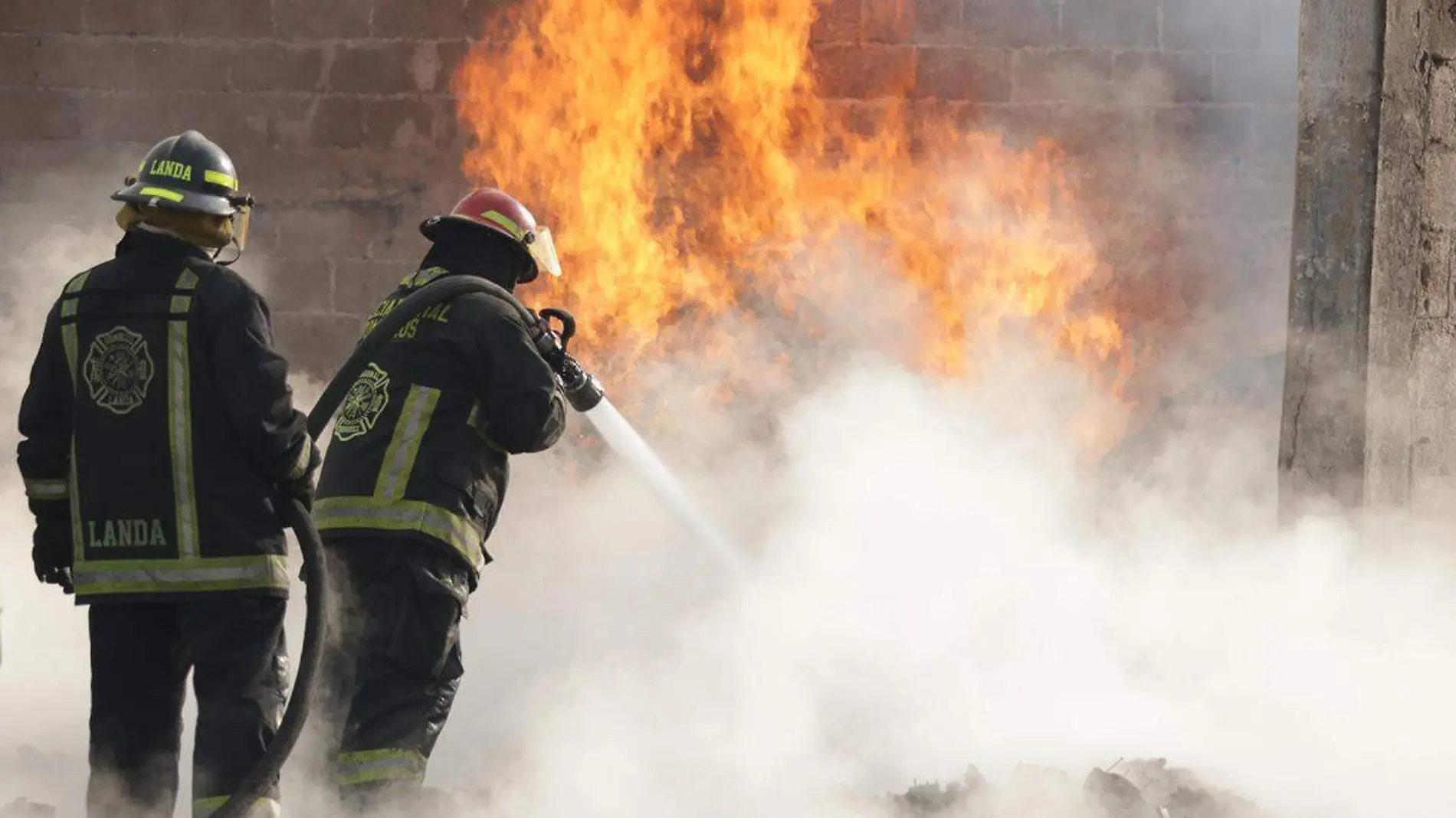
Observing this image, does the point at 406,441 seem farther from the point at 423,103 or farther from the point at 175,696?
the point at 423,103

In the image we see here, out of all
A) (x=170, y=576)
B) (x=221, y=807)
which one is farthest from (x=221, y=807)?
(x=170, y=576)

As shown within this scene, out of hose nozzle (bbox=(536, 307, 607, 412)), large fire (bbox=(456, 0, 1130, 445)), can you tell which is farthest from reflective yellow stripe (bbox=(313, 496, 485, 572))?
large fire (bbox=(456, 0, 1130, 445))

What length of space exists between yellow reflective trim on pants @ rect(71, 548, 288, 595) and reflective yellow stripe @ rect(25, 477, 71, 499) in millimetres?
287

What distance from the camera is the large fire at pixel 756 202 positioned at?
797cm

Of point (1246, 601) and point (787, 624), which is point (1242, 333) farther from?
point (787, 624)

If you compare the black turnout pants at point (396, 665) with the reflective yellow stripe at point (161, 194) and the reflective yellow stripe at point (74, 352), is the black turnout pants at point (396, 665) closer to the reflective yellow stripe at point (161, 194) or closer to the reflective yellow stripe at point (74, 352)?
the reflective yellow stripe at point (74, 352)

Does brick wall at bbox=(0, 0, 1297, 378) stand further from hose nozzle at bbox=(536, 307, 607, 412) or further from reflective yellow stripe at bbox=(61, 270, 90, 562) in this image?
reflective yellow stripe at bbox=(61, 270, 90, 562)

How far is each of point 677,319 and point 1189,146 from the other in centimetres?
258

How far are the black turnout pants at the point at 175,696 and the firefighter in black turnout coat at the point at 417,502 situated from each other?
30 cm

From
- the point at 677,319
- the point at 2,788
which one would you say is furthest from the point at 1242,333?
the point at 2,788

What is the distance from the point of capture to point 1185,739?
5.88m

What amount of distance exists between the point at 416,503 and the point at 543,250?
1.04m

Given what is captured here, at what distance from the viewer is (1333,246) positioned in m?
6.44

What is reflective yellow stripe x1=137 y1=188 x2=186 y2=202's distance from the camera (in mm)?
4426
